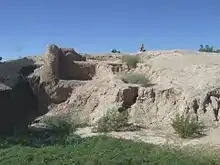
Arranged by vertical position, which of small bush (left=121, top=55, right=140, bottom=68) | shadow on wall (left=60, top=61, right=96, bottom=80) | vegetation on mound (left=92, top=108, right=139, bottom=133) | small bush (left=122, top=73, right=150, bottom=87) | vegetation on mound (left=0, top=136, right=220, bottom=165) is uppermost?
small bush (left=121, top=55, right=140, bottom=68)

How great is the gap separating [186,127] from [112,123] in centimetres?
315

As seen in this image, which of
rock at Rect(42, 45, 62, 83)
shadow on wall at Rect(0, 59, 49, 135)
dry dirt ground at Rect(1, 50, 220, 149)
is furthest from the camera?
rock at Rect(42, 45, 62, 83)

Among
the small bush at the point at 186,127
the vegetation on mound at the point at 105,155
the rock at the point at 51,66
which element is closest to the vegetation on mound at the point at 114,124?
the small bush at the point at 186,127

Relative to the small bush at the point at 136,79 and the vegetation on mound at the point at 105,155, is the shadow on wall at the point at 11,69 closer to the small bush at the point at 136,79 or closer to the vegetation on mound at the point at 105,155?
the small bush at the point at 136,79

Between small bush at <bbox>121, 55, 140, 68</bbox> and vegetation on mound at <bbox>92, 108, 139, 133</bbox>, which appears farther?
small bush at <bbox>121, 55, 140, 68</bbox>

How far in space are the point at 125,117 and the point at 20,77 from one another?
778cm

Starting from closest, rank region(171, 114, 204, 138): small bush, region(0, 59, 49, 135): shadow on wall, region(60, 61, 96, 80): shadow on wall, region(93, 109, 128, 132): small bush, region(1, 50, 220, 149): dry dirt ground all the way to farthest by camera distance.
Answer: region(171, 114, 204, 138): small bush
region(1, 50, 220, 149): dry dirt ground
region(93, 109, 128, 132): small bush
region(0, 59, 49, 135): shadow on wall
region(60, 61, 96, 80): shadow on wall

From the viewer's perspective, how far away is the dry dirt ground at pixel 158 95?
16.2 meters

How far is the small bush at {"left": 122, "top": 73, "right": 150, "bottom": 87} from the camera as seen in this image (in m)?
20.4

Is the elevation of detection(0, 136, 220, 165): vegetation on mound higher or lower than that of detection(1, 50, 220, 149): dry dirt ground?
lower

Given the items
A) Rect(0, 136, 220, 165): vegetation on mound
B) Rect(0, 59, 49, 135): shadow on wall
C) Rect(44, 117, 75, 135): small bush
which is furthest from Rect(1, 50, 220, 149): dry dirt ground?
Rect(0, 136, 220, 165): vegetation on mound

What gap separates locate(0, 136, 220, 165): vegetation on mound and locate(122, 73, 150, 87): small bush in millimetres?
7621

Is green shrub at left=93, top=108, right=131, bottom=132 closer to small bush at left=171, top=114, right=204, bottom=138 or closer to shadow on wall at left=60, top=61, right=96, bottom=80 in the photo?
small bush at left=171, top=114, right=204, bottom=138

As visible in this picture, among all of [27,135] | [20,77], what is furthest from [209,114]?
[20,77]
